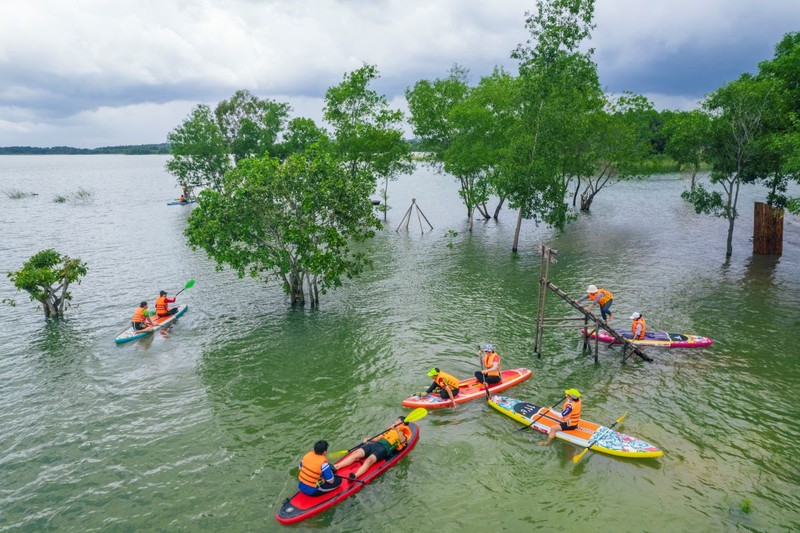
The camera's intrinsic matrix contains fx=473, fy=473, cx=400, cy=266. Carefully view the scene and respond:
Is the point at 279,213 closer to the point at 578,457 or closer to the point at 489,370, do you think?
Result: the point at 489,370

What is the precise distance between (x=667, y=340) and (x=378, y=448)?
1547cm

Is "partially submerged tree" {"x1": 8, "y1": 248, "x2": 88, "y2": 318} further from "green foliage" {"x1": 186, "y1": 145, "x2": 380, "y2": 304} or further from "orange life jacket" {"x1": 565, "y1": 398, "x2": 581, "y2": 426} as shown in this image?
"orange life jacket" {"x1": 565, "y1": 398, "x2": 581, "y2": 426}

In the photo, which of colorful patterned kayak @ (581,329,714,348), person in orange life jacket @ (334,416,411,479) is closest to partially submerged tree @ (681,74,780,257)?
colorful patterned kayak @ (581,329,714,348)

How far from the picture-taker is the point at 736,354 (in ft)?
70.4

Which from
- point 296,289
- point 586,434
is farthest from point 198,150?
point 586,434

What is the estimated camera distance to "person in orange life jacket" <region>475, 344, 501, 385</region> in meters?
19.0

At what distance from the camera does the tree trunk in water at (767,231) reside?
3705 cm

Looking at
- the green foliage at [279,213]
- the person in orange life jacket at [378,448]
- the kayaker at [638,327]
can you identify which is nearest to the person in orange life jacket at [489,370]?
the person in orange life jacket at [378,448]

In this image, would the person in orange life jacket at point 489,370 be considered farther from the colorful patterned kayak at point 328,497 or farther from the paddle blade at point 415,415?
the colorful patterned kayak at point 328,497

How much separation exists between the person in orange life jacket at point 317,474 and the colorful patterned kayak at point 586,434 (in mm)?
7252

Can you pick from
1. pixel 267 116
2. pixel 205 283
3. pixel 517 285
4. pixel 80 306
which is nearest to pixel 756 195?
pixel 517 285

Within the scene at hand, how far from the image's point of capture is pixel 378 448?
48.0 feet

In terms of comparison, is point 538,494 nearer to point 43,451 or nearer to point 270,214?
point 43,451

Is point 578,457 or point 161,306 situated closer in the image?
point 578,457
